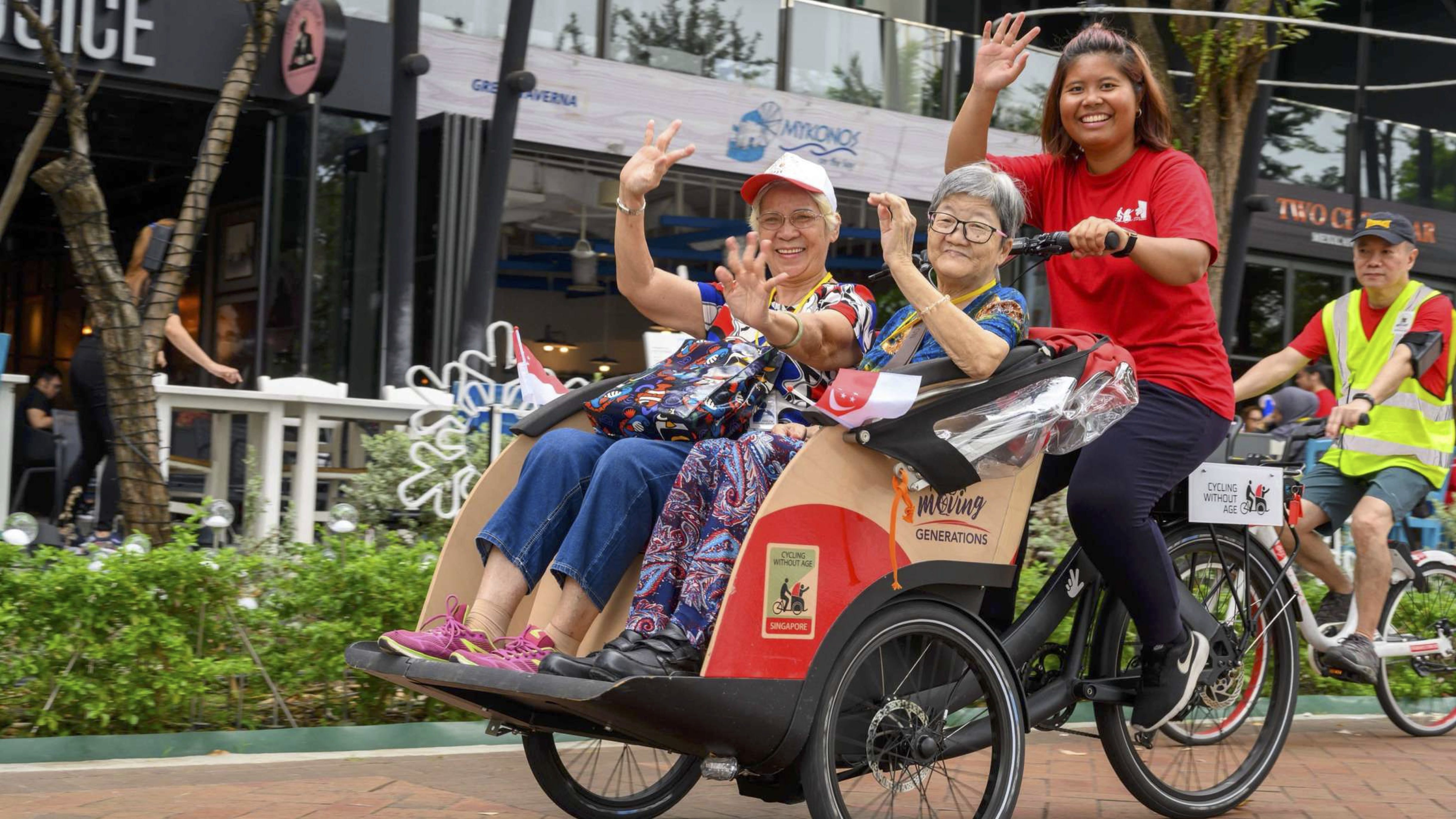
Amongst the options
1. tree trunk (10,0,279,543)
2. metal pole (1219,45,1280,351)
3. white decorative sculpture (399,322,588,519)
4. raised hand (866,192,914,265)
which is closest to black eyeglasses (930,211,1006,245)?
raised hand (866,192,914,265)

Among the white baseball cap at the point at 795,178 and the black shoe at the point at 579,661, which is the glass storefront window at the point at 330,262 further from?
the black shoe at the point at 579,661

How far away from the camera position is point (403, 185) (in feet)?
33.6

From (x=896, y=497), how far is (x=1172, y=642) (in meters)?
1.13

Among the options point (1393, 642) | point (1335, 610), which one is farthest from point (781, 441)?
point (1393, 642)

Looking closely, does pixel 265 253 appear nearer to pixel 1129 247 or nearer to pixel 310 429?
pixel 310 429

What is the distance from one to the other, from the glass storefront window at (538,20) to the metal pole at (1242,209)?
19.6 feet

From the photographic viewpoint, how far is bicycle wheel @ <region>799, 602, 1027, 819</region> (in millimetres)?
3613

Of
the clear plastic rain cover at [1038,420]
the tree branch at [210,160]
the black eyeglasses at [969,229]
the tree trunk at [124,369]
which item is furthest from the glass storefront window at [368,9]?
the clear plastic rain cover at [1038,420]

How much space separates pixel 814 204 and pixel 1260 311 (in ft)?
58.6

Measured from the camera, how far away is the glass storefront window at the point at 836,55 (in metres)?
15.5

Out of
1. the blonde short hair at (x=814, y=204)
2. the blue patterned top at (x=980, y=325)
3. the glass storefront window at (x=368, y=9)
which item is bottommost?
the blue patterned top at (x=980, y=325)

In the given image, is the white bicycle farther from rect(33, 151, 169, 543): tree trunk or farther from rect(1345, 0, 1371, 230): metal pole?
rect(1345, 0, 1371, 230): metal pole

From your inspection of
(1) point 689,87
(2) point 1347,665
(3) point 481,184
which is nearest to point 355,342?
(3) point 481,184

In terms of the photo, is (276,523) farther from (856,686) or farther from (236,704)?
(856,686)
